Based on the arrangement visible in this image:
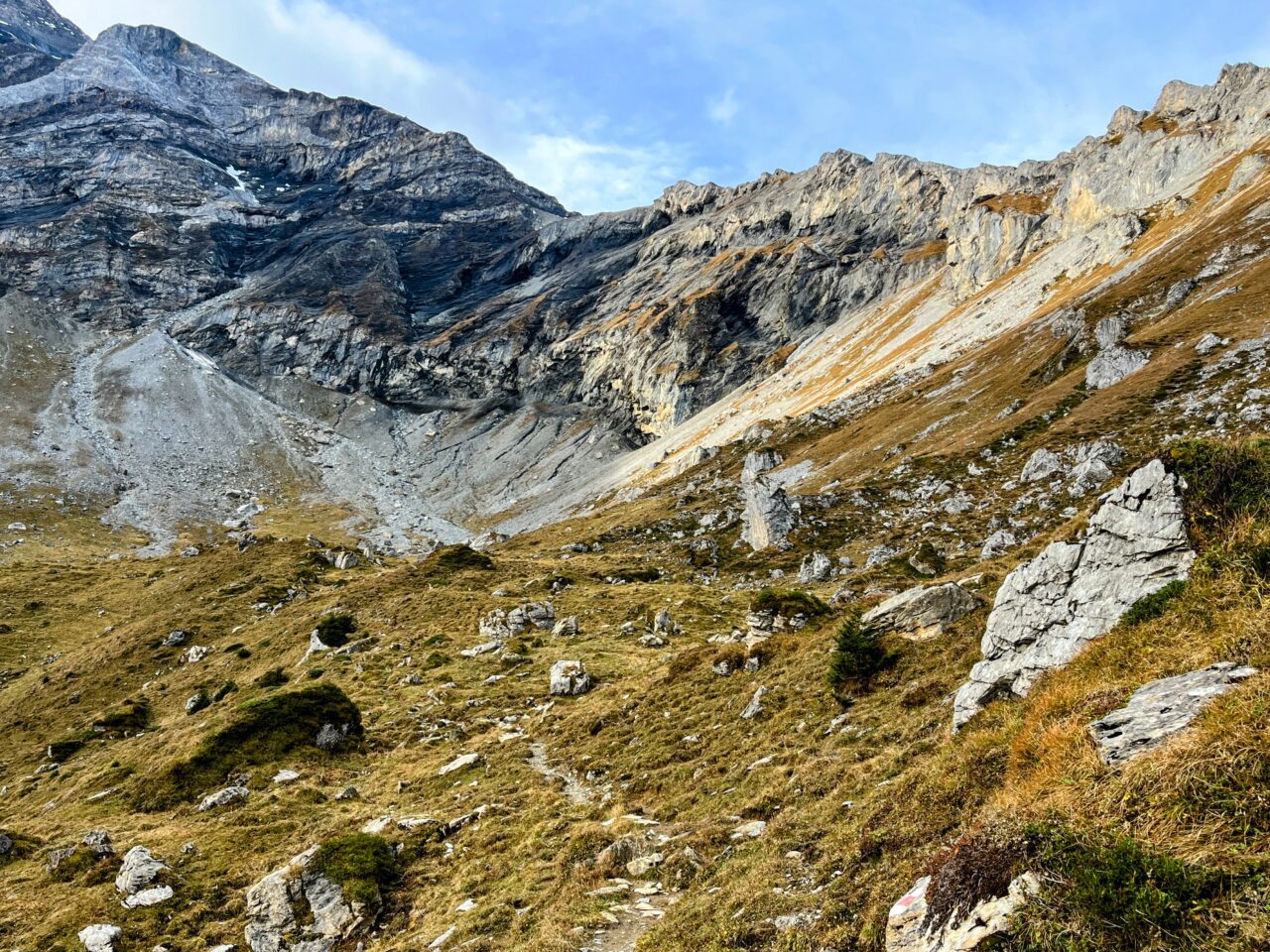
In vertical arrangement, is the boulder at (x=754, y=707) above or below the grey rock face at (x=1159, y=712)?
below

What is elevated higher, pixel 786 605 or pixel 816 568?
pixel 786 605

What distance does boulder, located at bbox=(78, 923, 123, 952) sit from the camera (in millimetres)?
15203

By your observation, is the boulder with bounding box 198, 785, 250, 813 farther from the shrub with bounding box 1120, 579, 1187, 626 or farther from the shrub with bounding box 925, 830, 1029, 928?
the shrub with bounding box 1120, 579, 1187, 626

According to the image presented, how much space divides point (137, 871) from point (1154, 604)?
2540cm

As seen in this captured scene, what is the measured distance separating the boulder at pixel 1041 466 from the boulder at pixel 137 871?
53.4 m

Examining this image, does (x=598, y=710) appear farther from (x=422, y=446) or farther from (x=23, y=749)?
(x=422, y=446)

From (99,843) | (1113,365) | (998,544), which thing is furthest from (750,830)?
(1113,365)

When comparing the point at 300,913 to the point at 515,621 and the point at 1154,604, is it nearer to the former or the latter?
the point at 1154,604

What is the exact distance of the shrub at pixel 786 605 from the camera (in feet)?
92.2

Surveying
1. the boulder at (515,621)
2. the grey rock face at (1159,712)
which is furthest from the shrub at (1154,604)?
the boulder at (515,621)

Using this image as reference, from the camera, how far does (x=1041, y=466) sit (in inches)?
1865

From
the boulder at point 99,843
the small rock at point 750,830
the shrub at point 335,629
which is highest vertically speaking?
the shrub at point 335,629

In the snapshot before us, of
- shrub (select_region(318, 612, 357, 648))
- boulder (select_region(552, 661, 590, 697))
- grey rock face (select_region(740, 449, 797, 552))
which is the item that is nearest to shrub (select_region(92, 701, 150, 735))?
shrub (select_region(318, 612, 357, 648))

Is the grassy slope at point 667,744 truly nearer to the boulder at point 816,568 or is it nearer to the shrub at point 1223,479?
the shrub at point 1223,479
